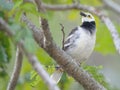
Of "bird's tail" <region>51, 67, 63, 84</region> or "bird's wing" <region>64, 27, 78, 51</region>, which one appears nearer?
"bird's tail" <region>51, 67, 63, 84</region>

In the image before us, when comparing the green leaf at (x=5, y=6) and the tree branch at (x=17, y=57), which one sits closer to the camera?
the tree branch at (x=17, y=57)

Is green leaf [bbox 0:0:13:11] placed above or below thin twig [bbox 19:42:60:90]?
below

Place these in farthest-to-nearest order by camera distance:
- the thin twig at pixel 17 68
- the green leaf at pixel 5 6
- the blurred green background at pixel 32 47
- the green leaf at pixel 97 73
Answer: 1. the green leaf at pixel 97 73
2. the thin twig at pixel 17 68
3. the green leaf at pixel 5 6
4. the blurred green background at pixel 32 47

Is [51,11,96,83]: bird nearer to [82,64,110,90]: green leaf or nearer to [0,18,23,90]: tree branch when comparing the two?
[82,64,110,90]: green leaf

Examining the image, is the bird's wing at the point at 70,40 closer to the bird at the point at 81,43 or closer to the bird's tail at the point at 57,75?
the bird at the point at 81,43

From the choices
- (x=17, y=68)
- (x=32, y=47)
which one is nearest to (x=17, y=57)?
(x=17, y=68)

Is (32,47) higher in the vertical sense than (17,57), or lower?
higher

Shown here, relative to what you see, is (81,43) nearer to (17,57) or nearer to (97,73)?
(97,73)

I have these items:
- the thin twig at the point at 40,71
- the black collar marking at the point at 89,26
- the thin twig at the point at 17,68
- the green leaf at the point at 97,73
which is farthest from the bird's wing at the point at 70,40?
the thin twig at the point at 40,71

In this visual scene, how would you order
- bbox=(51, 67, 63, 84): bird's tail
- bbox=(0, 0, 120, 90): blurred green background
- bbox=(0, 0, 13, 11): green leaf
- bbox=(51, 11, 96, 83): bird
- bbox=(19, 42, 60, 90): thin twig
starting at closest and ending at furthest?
bbox=(19, 42, 60, 90): thin twig, bbox=(0, 0, 120, 90): blurred green background, bbox=(0, 0, 13, 11): green leaf, bbox=(51, 67, 63, 84): bird's tail, bbox=(51, 11, 96, 83): bird

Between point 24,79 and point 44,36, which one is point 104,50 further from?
point 44,36

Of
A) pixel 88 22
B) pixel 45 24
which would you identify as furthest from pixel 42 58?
pixel 45 24

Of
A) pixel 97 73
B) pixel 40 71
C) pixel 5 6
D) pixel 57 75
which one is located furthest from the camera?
pixel 57 75

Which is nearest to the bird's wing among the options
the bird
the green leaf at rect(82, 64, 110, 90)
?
the bird
